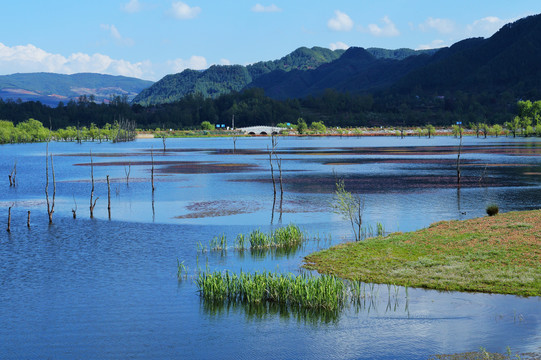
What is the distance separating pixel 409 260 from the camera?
3139cm

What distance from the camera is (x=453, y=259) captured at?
3073 cm

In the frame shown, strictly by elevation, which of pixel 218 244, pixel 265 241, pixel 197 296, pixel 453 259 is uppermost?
pixel 453 259

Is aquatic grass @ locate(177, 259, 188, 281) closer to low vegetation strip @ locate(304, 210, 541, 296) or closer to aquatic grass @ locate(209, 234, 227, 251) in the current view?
aquatic grass @ locate(209, 234, 227, 251)

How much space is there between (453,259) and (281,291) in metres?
9.96

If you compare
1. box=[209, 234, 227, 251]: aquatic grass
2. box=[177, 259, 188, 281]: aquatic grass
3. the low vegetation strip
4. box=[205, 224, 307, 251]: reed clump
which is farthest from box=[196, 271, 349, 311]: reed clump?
box=[205, 224, 307, 251]: reed clump

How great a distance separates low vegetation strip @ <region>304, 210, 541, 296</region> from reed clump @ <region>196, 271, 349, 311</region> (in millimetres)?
3331

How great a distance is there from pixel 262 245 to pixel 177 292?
452 inches

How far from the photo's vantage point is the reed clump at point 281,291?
1010 inches

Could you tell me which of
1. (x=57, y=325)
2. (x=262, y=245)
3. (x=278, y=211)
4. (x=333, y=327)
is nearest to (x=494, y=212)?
(x=262, y=245)

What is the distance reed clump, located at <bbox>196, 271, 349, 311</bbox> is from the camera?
25.7m

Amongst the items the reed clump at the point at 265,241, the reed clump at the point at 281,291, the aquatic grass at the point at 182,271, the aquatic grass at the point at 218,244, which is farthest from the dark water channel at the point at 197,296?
the reed clump at the point at 265,241

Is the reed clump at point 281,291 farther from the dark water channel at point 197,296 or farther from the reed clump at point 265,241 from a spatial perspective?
the reed clump at point 265,241

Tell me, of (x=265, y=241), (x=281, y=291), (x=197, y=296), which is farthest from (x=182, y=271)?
(x=281, y=291)

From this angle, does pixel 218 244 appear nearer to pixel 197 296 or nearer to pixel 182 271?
pixel 182 271
